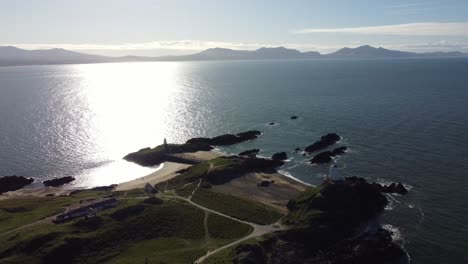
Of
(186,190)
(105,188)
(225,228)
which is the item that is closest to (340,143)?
(186,190)

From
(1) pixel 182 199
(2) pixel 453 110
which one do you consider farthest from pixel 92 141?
(2) pixel 453 110

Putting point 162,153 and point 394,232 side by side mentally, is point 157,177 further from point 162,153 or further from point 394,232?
point 394,232

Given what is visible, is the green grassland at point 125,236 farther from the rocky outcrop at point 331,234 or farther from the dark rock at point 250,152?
the dark rock at point 250,152

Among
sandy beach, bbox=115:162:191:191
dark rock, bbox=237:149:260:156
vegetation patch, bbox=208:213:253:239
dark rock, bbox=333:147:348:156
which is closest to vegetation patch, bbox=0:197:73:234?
sandy beach, bbox=115:162:191:191

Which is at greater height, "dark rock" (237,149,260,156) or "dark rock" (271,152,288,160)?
"dark rock" (271,152,288,160)

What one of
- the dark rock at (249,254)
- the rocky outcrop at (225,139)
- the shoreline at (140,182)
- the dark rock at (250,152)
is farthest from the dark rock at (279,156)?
the dark rock at (249,254)

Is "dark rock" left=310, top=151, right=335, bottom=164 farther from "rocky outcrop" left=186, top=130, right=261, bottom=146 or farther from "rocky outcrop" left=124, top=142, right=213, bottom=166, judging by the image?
"rocky outcrop" left=124, top=142, right=213, bottom=166
